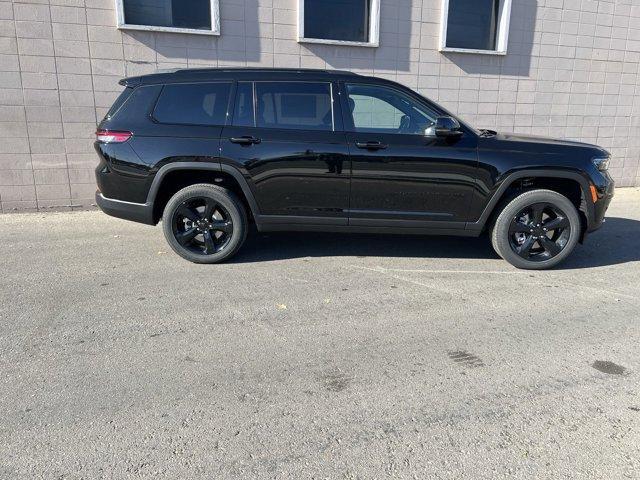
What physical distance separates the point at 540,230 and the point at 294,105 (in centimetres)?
277

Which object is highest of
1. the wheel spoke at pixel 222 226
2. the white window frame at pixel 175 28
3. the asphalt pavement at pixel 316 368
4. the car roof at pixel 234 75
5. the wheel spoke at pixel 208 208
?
the white window frame at pixel 175 28

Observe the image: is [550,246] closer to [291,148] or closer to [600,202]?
[600,202]

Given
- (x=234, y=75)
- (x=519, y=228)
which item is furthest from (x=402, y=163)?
(x=234, y=75)

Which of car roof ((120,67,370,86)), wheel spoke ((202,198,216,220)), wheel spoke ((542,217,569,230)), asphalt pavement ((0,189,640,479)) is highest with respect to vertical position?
car roof ((120,67,370,86))

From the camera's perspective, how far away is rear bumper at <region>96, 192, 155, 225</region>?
15.9ft

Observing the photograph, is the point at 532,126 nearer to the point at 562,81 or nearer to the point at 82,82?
the point at 562,81

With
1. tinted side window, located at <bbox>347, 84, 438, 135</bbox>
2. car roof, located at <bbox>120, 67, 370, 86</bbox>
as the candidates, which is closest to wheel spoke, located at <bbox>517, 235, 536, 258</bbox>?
tinted side window, located at <bbox>347, 84, 438, 135</bbox>

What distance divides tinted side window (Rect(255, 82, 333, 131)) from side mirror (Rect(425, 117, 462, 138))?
99 cm

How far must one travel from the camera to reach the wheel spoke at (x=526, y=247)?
193 inches

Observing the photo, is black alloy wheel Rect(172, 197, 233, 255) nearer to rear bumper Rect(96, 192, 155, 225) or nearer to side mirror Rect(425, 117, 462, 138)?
rear bumper Rect(96, 192, 155, 225)

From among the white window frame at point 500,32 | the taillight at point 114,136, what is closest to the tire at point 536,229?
the taillight at point 114,136

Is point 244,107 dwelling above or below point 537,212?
above

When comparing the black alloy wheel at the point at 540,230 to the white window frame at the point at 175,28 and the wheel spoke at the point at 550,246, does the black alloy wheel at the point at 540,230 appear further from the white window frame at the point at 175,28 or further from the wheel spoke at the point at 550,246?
the white window frame at the point at 175,28

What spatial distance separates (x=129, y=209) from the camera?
4.88 meters
